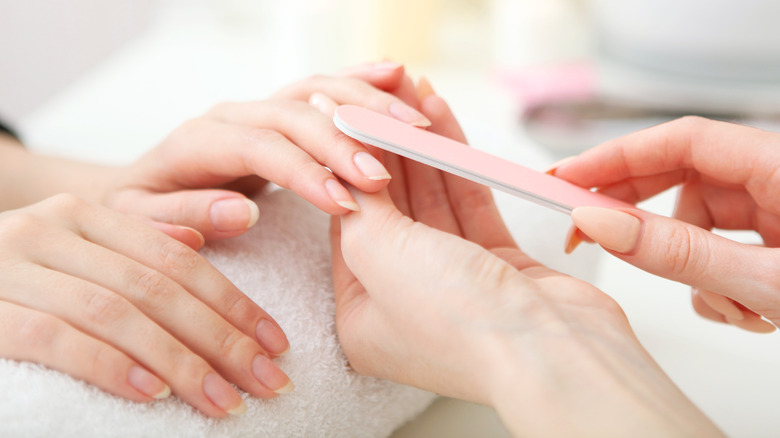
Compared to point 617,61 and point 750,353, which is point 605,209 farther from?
point 617,61

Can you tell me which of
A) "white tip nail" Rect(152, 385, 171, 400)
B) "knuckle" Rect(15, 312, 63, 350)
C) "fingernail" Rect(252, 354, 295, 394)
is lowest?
"fingernail" Rect(252, 354, 295, 394)

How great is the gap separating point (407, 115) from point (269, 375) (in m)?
0.22

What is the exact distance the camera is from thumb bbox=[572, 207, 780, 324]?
47 centimetres

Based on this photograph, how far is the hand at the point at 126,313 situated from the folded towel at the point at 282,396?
0.04ft

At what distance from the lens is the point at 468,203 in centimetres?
62

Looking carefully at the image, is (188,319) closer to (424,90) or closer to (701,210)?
(424,90)

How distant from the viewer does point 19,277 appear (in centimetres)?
44

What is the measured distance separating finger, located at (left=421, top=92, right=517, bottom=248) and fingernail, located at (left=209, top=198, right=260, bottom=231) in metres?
0.18

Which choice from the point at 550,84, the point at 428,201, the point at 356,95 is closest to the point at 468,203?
the point at 428,201

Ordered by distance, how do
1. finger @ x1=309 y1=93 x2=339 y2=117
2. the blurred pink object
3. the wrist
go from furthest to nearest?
the blurred pink object < finger @ x1=309 y1=93 x2=339 y2=117 < the wrist

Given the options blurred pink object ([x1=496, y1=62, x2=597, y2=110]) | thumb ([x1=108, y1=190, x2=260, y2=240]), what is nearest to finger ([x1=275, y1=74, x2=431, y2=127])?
thumb ([x1=108, y1=190, x2=260, y2=240])

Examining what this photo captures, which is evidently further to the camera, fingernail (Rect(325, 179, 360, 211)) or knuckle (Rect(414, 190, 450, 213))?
knuckle (Rect(414, 190, 450, 213))

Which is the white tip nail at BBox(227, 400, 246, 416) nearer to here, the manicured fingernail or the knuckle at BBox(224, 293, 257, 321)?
the knuckle at BBox(224, 293, 257, 321)

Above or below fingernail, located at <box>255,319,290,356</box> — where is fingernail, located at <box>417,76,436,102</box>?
above
